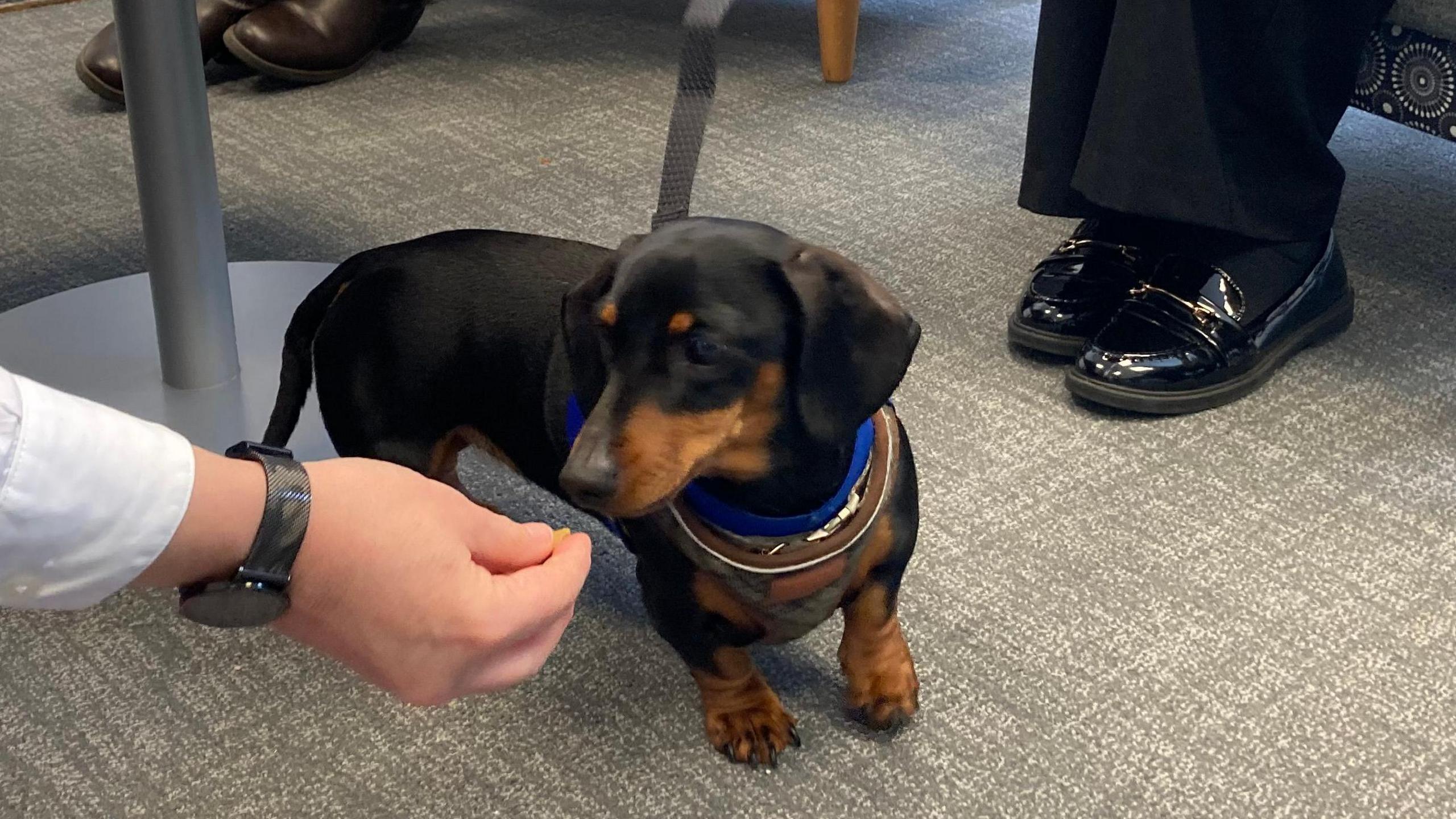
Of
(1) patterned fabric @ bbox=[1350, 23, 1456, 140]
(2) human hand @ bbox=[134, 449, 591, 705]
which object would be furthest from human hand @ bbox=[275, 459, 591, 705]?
(1) patterned fabric @ bbox=[1350, 23, 1456, 140]

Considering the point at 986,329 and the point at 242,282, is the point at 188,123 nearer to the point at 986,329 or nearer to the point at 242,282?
the point at 242,282

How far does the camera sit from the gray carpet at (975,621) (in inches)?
35.3

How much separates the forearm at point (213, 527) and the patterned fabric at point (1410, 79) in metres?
1.23

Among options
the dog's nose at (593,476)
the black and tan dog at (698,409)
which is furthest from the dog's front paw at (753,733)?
the dog's nose at (593,476)

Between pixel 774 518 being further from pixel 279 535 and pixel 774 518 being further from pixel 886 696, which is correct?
pixel 279 535

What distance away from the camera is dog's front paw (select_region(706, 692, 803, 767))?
91 centimetres

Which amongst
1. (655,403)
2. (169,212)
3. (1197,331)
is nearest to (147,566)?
(655,403)

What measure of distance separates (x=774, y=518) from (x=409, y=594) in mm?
384

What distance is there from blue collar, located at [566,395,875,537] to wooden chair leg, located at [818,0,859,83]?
1.40m

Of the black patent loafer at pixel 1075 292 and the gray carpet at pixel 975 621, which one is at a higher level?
the black patent loafer at pixel 1075 292

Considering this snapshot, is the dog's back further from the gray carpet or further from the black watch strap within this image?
the black watch strap

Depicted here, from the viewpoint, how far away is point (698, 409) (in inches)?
30.2

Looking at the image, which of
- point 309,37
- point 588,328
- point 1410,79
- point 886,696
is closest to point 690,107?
point 588,328

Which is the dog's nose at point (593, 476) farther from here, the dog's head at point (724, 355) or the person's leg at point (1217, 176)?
the person's leg at point (1217, 176)
